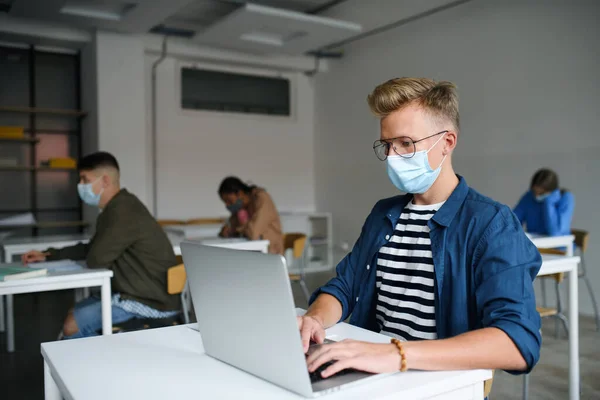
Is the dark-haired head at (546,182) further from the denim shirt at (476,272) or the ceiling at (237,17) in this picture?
the denim shirt at (476,272)

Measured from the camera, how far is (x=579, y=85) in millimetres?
4594

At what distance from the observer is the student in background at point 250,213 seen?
173 inches

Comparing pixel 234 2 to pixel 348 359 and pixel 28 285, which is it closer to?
pixel 28 285

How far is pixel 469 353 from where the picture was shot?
1.01 metres

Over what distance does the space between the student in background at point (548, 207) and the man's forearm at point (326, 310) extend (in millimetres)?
3256

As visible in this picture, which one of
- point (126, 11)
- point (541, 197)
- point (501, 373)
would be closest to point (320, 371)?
point (501, 373)

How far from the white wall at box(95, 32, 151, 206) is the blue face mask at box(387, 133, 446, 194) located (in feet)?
16.0

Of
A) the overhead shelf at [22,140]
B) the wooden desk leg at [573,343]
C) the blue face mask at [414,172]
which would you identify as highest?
the overhead shelf at [22,140]

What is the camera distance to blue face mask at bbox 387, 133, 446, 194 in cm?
131

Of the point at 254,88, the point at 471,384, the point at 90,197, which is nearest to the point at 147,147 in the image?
the point at 254,88

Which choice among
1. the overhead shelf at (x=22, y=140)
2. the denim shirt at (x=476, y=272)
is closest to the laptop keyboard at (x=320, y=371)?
the denim shirt at (x=476, y=272)

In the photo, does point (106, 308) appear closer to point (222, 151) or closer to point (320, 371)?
point (320, 371)

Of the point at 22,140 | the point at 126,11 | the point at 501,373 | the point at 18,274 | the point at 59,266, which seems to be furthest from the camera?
the point at 22,140

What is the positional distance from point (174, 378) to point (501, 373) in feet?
8.24
